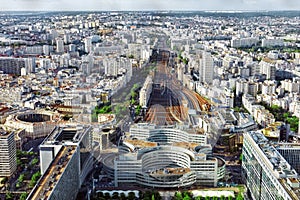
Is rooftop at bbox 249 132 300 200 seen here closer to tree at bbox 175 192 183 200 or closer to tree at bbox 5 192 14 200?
tree at bbox 175 192 183 200

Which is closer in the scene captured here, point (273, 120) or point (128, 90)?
point (273, 120)

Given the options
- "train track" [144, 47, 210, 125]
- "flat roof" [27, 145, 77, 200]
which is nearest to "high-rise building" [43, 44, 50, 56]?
"train track" [144, 47, 210, 125]

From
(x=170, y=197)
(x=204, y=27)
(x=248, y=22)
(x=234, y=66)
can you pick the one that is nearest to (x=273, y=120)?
(x=170, y=197)

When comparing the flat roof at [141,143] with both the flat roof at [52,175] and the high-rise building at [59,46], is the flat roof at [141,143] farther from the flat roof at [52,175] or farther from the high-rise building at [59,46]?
the high-rise building at [59,46]

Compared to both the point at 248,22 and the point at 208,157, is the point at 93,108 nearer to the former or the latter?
the point at 208,157

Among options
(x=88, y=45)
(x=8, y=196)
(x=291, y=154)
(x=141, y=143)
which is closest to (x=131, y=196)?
(x=141, y=143)

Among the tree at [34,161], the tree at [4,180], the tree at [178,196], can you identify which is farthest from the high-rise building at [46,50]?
the tree at [178,196]

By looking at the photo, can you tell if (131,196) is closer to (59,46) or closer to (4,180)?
(4,180)
